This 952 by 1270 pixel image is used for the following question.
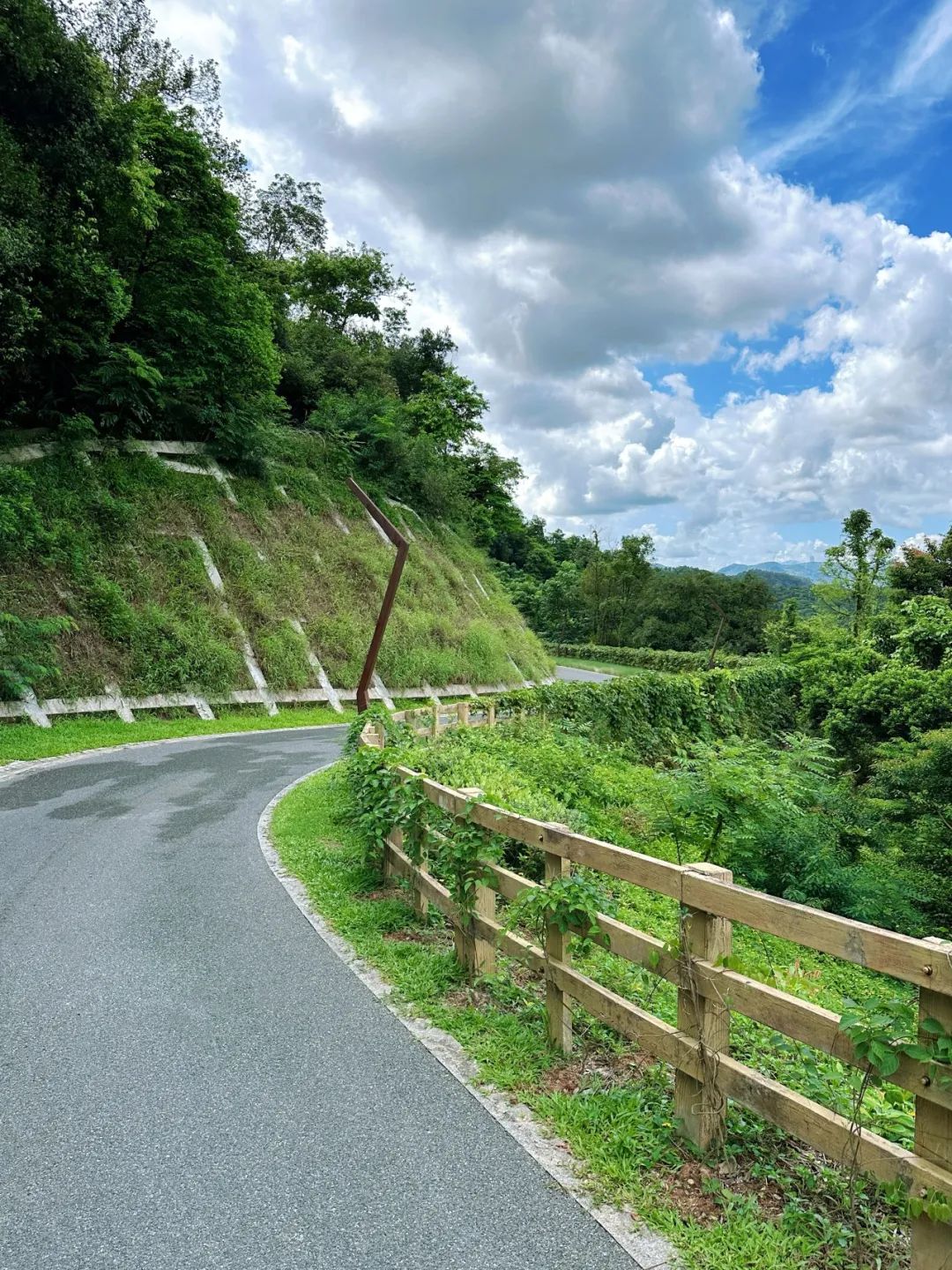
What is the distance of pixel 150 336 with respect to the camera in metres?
24.3

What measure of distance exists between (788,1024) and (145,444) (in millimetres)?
26431

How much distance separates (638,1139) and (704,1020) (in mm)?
608

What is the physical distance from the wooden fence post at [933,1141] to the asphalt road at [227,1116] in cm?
93

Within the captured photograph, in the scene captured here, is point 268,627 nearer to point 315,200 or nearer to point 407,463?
point 407,463

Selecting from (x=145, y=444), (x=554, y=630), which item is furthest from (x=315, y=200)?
(x=554, y=630)

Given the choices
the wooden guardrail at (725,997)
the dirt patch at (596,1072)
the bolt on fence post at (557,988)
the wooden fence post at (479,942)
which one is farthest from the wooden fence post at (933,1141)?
the wooden fence post at (479,942)

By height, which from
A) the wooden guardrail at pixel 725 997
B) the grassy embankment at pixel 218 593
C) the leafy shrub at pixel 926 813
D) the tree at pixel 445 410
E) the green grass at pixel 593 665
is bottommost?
the leafy shrub at pixel 926 813

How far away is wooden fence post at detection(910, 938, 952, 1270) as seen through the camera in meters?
2.10

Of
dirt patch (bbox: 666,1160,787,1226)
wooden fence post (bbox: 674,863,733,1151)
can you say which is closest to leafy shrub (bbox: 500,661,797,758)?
wooden fence post (bbox: 674,863,733,1151)

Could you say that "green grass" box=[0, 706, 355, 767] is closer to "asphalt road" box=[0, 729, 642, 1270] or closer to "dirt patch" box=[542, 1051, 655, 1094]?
"asphalt road" box=[0, 729, 642, 1270]

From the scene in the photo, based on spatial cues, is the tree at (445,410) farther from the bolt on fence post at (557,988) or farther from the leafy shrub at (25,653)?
the bolt on fence post at (557,988)

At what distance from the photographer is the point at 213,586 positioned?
76.5 ft

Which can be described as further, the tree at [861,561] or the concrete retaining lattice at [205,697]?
the tree at [861,561]

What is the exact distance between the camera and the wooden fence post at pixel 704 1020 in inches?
114
